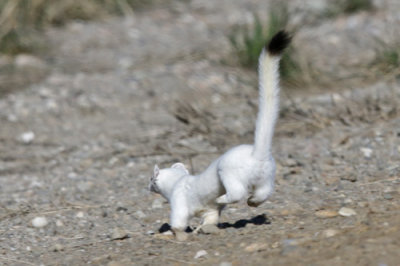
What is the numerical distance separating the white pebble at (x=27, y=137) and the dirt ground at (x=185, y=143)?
0.06 ft

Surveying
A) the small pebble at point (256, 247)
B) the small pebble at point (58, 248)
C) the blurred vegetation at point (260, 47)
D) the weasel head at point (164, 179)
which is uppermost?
the blurred vegetation at point (260, 47)

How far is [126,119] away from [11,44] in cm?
254

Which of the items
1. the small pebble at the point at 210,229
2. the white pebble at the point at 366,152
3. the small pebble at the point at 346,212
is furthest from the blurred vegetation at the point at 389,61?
the small pebble at the point at 210,229

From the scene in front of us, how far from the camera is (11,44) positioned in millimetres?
Result: 8797

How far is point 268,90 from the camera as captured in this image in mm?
3027

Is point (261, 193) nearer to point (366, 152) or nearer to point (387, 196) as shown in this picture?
point (387, 196)

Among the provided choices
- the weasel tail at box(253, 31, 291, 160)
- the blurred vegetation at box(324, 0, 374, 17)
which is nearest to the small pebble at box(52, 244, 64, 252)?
the weasel tail at box(253, 31, 291, 160)

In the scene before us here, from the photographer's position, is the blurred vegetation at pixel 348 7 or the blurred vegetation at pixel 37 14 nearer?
the blurred vegetation at pixel 37 14

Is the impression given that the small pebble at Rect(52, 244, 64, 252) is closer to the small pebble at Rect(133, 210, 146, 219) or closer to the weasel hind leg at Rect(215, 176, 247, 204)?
the small pebble at Rect(133, 210, 146, 219)

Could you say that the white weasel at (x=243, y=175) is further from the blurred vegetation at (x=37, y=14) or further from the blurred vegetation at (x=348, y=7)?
the blurred vegetation at (x=348, y=7)

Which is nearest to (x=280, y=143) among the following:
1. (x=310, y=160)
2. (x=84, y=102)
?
(x=310, y=160)

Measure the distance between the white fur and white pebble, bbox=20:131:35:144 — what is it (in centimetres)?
321

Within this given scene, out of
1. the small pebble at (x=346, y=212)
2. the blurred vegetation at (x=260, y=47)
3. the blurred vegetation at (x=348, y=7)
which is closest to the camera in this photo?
the small pebble at (x=346, y=212)

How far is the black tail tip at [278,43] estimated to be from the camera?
294cm
